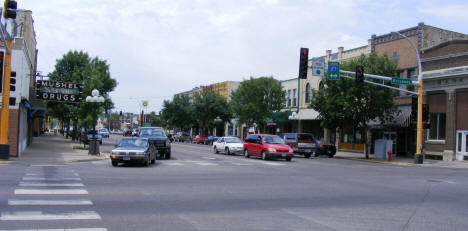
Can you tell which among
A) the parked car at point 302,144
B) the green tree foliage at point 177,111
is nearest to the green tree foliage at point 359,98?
the parked car at point 302,144

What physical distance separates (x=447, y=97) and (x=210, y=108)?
40767 millimetres

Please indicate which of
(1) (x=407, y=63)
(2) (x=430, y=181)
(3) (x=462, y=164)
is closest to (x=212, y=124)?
(1) (x=407, y=63)

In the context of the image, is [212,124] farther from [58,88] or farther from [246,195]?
[246,195]

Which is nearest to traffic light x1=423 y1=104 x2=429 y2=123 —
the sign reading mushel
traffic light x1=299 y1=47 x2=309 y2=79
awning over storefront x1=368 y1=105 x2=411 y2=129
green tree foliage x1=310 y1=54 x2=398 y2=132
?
green tree foliage x1=310 y1=54 x2=398 y2=132

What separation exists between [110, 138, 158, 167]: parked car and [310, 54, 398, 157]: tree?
17.6 metres

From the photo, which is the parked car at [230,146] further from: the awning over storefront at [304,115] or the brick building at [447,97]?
the awning over storefront at [304,115]

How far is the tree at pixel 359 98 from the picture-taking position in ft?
111

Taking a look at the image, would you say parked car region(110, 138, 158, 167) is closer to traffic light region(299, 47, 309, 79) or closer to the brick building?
traffic light region(299, 47, 309, 79)

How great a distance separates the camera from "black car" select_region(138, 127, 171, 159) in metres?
26.2

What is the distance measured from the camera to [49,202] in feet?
31.4

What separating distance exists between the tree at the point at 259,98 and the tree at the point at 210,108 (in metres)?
16.1

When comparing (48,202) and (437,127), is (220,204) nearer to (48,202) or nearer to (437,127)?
(48,202)

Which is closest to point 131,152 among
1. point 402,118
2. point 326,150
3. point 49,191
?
point 49,191

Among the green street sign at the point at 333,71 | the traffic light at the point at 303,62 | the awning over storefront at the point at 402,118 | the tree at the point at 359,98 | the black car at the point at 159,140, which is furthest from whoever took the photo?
the awning over storefront at the point at 402,118
